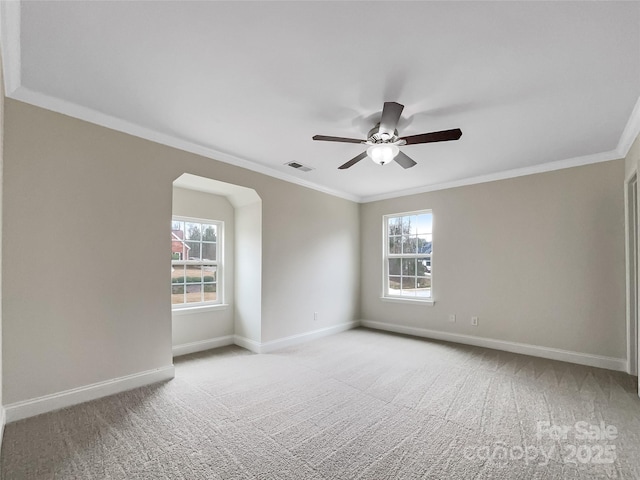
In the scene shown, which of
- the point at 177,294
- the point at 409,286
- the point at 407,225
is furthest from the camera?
the point at 407,225

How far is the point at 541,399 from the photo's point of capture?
2.79m

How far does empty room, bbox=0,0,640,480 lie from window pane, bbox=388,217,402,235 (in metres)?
0.79

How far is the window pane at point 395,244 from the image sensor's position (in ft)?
18.2

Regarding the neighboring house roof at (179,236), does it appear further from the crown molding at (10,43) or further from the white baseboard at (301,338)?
the crown molding at (10,43)

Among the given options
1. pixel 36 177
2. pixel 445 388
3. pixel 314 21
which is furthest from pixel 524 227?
pixel 36 177

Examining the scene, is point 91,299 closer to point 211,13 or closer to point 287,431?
point 287,431

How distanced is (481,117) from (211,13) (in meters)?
2.28

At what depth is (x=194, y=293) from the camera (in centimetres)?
438

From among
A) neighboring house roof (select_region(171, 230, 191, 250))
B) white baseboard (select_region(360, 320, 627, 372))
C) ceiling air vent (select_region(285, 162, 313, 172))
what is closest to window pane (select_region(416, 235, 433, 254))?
white baseboard (select_region(360, 320, 627, 372))

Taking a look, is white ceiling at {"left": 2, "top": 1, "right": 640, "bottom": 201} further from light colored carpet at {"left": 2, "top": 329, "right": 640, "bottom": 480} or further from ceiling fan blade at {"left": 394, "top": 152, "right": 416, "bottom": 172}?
light colored carpet at {"left": 2, "top": 329, "right": 640, "bottom": 480}

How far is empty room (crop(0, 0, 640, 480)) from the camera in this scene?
1.83 m

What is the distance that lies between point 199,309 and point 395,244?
344 cm

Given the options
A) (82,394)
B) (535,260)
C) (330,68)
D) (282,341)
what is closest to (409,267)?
(535,260)

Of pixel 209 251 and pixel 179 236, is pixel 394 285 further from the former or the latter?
pixel 179 236
